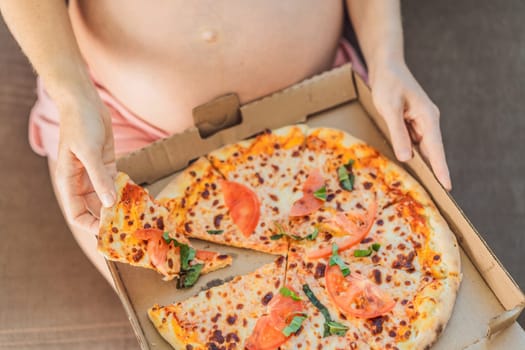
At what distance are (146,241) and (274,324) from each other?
31cm

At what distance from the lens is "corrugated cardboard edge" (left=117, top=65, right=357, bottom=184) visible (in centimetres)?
162

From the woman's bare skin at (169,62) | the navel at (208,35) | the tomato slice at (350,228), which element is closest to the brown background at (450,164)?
the woman's bare skin at (169,62)

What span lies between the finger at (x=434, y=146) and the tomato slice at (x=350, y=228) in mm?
163

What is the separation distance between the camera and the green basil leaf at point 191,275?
4.88 feet

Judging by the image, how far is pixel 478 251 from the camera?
1437 mm

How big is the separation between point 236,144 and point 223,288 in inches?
14.6

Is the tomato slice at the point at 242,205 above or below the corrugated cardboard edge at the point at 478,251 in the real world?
above

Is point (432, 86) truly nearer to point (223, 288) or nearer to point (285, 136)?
point (285, 136)

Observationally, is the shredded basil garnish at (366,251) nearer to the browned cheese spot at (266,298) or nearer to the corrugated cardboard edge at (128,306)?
the browned cheese spot at (266,298)

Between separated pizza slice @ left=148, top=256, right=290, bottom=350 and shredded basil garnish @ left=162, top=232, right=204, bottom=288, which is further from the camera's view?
shredded basil garnish @ left=162, top=232, right=204, bottom=288

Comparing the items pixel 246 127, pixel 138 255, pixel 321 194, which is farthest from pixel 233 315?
pixel 246 127

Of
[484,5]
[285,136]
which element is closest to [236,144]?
[285,136]

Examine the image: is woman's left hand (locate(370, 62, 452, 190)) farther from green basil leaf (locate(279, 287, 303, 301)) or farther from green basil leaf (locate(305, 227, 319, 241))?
green basil leaf (locate(279, 287, 303, 301))

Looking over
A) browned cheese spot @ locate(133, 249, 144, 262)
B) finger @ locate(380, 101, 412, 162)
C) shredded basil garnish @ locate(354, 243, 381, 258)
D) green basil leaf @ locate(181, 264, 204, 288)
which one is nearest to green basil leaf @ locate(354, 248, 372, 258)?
shredded basil garnish @ locate(354, 243, 381, 258)
